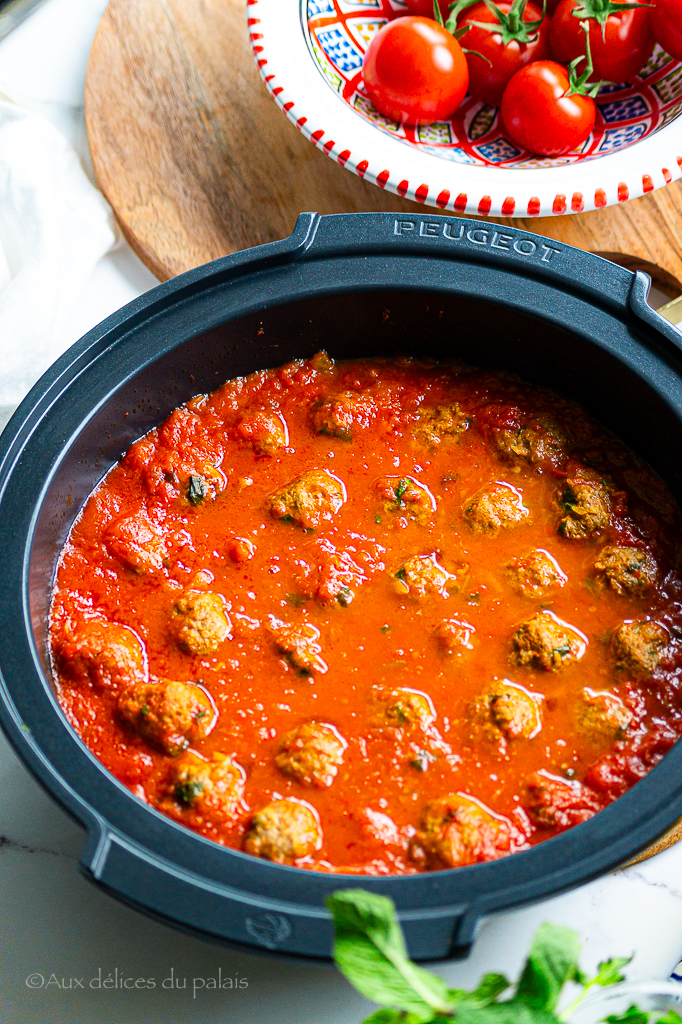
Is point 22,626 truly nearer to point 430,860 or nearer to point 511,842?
point 430,860

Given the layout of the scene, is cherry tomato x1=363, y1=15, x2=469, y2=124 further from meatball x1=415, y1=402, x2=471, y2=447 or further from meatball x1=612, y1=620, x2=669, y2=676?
meatball x1=612, y1=620, x2=669, y2=676

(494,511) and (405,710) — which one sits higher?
→ (494,511)

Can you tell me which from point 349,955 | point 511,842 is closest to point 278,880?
point 349,955

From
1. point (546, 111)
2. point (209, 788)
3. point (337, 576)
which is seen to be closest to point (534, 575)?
point (337, 576)

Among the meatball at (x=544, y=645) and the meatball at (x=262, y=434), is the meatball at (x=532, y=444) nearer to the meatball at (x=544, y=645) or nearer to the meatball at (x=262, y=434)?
the meatball at (x=544, y=645)

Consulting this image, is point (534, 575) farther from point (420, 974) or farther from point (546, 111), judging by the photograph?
point (546, 111)

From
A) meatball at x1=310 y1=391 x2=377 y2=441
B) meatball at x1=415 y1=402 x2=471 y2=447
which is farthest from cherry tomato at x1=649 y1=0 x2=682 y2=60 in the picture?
meatball at x1=310 y1=391 x2=377 y2=441
